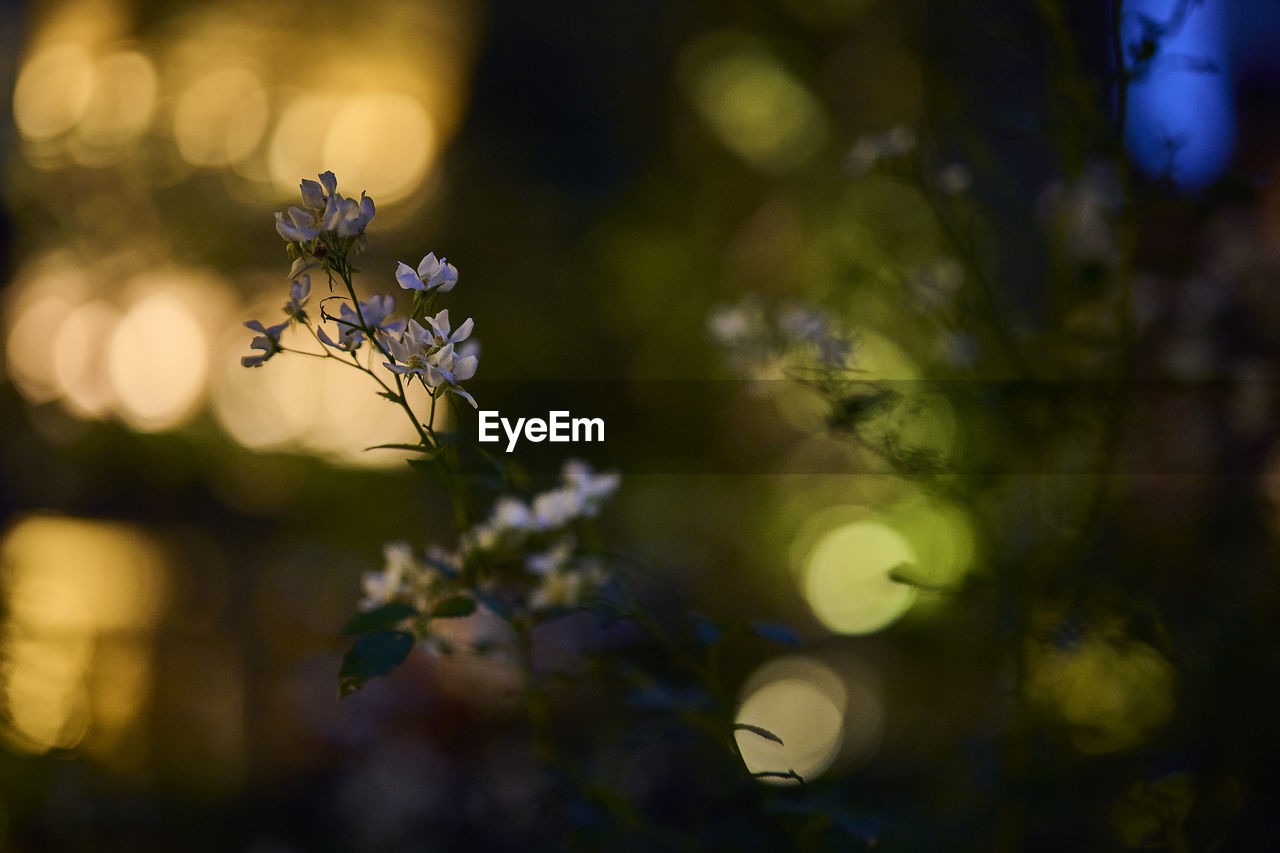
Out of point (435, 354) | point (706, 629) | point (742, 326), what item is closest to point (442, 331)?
point (435, 354)

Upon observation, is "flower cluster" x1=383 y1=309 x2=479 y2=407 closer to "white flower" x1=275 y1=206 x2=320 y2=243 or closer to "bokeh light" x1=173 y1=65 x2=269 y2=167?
"white flower" x1=275 y1=206 x2=320 y2=243

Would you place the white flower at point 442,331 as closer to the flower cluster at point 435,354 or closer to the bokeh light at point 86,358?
the flower cluster at point 435,354

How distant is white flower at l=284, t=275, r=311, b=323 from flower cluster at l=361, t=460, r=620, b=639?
163 millimetres

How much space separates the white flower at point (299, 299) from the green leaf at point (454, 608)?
0.58 feet

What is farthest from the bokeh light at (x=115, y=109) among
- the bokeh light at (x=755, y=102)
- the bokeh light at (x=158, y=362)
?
the bokeh light at (x=755, y=102)

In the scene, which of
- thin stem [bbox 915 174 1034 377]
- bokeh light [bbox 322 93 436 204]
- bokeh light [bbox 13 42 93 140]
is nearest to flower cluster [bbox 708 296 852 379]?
thin stem [bbox 915 174 1034 377]

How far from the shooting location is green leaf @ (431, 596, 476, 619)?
1.50 feet

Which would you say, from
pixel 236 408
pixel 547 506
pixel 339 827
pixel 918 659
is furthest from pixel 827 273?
pixel 339 827

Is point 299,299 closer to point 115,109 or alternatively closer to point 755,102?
point 755,102

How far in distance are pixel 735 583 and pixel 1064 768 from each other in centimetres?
113

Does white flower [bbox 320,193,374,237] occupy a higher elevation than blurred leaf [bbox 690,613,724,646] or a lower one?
higher

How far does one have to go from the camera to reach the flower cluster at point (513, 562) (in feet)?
1.73

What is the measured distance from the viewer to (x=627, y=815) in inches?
24.2

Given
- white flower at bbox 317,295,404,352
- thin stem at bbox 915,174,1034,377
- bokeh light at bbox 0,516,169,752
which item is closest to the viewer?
white flower at bbox 317,295,404,352
